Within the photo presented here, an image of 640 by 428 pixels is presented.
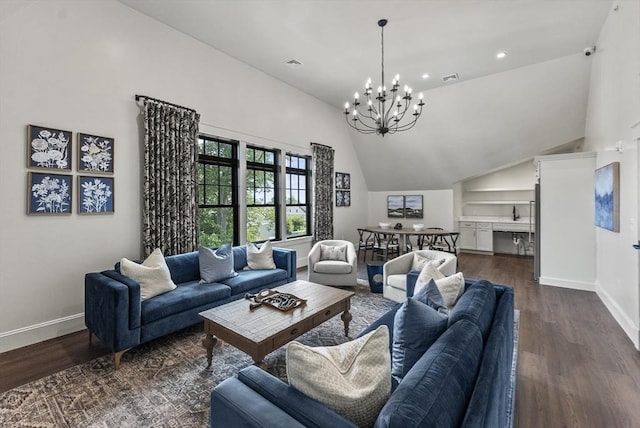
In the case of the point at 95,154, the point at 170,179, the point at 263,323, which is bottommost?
the point at 263,323

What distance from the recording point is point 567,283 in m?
4.73

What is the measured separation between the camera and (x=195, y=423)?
6.22ft

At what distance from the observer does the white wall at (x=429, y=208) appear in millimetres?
7813

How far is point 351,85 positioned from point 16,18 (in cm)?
473

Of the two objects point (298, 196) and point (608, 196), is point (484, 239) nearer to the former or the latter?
point (608, 196)

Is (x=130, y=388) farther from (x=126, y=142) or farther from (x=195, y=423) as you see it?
(x=126, y=142)

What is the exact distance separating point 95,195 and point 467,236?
8073mm

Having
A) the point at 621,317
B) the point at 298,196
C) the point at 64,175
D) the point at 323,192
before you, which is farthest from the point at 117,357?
the point at 621,317

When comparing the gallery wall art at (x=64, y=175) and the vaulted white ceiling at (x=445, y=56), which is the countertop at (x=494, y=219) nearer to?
the vaulted white ceiling at (x=445, y=56)

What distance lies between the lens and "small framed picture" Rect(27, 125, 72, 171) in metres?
2.91

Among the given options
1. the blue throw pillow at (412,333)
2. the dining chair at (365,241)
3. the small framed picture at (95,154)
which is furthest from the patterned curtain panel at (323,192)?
the blue throw pillow at (412,333)

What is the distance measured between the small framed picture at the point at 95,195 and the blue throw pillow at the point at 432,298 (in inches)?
139

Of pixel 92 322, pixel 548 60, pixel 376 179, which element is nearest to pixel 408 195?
pixel 376 179

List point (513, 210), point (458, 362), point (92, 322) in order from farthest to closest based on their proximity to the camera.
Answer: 1. point (513, 210)
2. point (92, 322)
3. point (458, 362)
